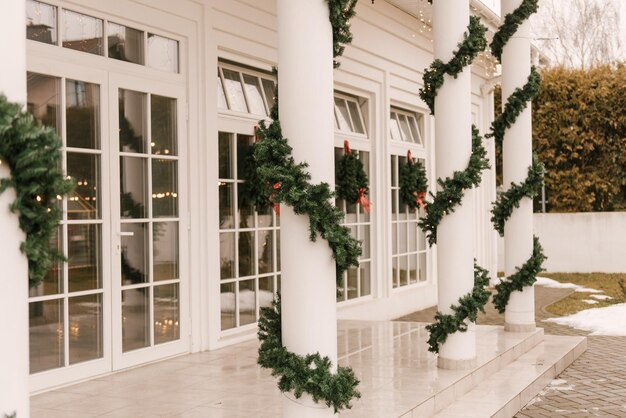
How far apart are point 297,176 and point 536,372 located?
3192mm

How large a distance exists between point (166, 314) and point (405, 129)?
207 inches

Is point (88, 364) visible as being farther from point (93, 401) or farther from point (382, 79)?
point (382, 79)

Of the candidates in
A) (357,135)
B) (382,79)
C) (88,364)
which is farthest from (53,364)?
(382,79)

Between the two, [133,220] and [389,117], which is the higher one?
[389,117]

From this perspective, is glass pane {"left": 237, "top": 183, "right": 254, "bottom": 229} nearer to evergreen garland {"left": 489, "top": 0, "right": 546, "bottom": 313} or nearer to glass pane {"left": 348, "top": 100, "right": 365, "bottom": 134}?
evergreen garland {"left": 489, "top": 0, "right": 546, "bottom": 313}

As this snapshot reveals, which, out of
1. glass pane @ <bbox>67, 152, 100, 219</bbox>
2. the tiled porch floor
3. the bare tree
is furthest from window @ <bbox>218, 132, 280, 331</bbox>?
the bare tree

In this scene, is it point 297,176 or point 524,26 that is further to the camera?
point 524,26

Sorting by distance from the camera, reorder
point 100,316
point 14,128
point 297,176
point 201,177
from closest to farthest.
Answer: point 14,128
point 297,176
point 100,316
point 201,177

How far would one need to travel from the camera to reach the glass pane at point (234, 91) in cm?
644

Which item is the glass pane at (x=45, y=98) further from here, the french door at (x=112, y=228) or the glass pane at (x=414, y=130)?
the glass pane at (x=414, y=130)

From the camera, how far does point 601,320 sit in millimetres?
8578

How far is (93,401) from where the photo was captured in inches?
171

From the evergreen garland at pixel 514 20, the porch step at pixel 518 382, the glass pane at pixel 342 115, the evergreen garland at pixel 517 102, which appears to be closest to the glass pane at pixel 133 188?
the porch step at pixel 518 382

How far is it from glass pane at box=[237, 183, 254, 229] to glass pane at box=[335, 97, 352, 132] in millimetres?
2016
